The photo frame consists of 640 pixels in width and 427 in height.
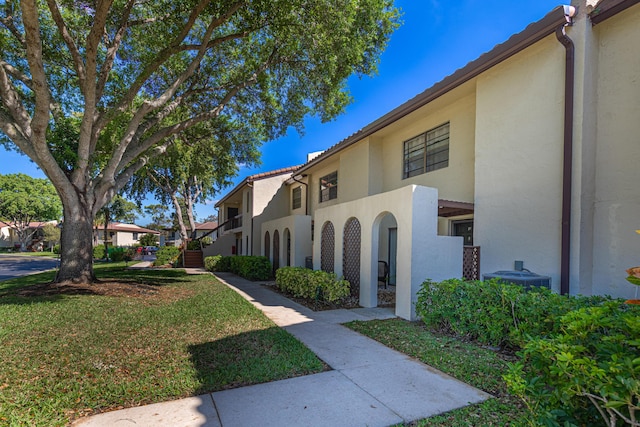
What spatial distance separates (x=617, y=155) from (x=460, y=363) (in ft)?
15.0

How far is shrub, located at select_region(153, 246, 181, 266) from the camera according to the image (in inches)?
863

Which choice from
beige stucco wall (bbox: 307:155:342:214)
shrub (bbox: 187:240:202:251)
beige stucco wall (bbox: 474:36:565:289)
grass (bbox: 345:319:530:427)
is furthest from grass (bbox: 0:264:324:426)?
shrub (bbox: 187:240:202:251)

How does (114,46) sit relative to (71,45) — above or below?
above

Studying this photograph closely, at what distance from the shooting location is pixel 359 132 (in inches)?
459

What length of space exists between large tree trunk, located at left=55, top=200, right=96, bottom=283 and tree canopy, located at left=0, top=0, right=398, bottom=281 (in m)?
0.03

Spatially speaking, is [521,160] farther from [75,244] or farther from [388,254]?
[75,244]

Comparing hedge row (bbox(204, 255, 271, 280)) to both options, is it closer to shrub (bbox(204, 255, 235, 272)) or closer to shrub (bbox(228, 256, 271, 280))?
shrub (bbox(228, 256, 271, 280))

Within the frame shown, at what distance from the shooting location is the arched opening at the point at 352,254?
8781 mm

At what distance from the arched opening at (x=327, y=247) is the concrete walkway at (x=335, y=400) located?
210 inches

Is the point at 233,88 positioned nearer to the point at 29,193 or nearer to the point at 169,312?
the point at 169,312

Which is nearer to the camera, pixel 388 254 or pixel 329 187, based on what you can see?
pixel 388 254

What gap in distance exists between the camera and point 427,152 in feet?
33.1

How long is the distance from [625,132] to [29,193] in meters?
52.3

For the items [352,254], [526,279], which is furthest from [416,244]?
[352,254]
